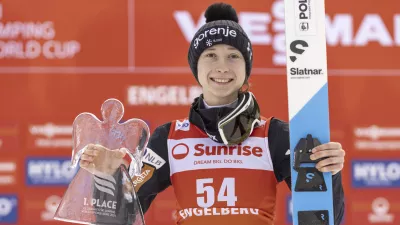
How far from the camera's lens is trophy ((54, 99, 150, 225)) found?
1552 mm

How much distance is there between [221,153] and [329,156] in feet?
Answer: 1.16

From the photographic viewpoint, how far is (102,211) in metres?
1.56

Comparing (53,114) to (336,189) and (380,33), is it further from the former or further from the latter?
(336,189)

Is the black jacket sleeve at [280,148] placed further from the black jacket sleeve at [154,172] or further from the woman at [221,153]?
the black jacket sleeve at [154,172]

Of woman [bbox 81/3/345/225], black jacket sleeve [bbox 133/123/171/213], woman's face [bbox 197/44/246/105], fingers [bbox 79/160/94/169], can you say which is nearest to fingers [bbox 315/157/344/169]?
woman [bbox 81/3/345/225]

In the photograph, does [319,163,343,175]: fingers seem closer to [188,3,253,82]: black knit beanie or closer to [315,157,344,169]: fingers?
[315,157,344,169]: fingers

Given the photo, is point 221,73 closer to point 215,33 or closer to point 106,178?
point 215,33

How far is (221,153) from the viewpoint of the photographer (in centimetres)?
163

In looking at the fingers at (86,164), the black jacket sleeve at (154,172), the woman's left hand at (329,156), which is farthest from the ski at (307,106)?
the fingers at (86,164)

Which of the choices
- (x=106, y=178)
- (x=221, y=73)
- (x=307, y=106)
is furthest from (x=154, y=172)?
(x=307, y=106)

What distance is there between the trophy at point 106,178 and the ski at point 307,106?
1.37 ft

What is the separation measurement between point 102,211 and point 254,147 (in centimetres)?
44

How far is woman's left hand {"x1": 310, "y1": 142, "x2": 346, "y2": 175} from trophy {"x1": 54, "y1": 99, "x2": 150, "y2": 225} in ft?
1.58

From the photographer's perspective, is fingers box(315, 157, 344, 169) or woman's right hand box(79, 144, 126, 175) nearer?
fingers box(315, 157, 344, 169)
